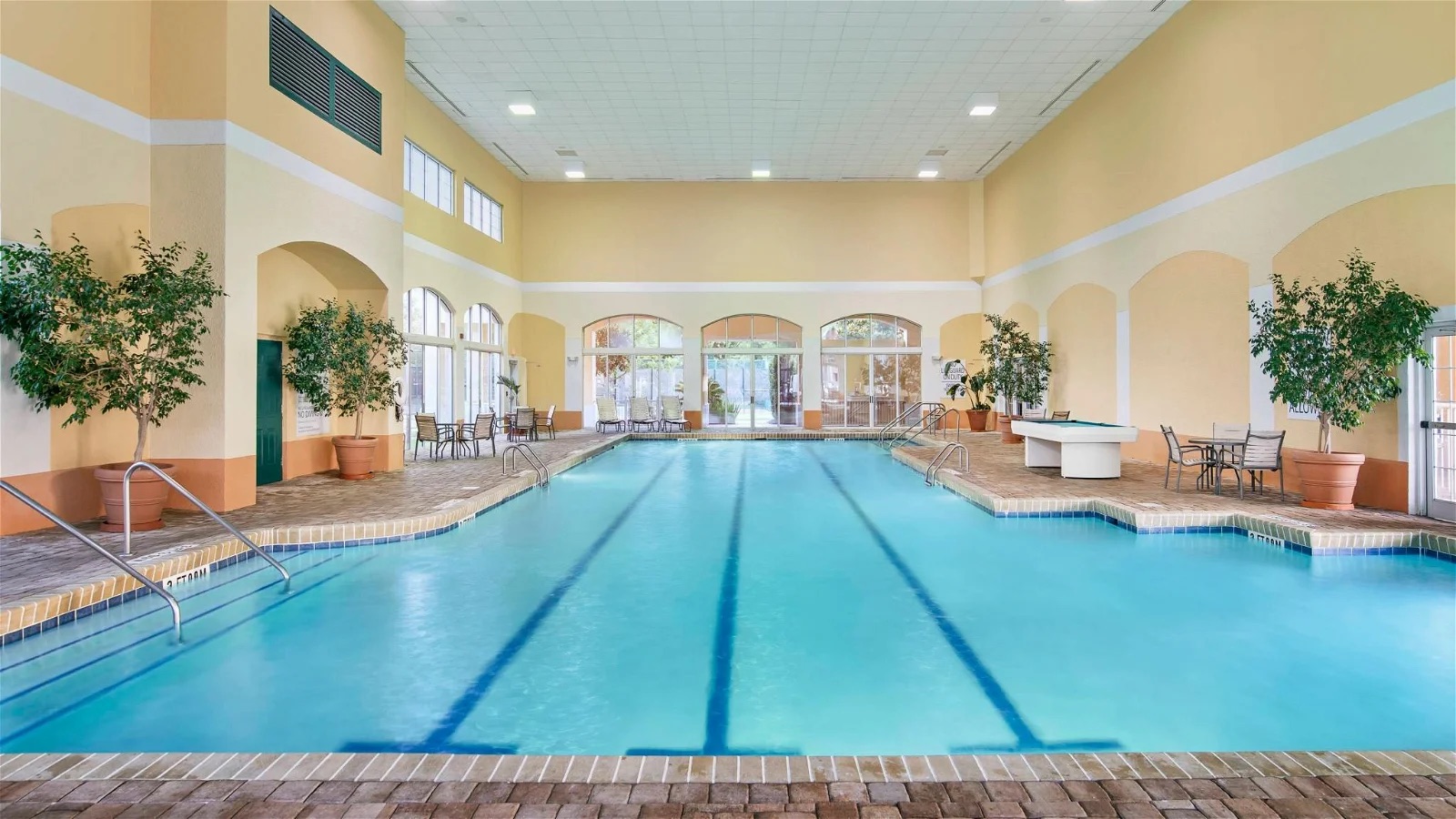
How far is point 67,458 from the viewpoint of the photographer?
20.7ft

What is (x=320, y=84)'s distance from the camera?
8484mm

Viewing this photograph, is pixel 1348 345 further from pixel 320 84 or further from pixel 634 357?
pixel 634 357

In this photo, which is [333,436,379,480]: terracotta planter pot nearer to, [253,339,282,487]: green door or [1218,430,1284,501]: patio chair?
[253,339,282,487]: green door

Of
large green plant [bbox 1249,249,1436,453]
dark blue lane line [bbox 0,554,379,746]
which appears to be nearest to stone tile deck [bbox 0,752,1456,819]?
dark blue lane line [bbox 0,554,379,746]

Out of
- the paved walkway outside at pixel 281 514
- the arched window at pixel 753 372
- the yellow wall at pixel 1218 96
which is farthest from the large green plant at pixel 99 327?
the arched window at pixel 753 372

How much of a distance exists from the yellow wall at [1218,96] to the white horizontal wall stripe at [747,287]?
3647mm

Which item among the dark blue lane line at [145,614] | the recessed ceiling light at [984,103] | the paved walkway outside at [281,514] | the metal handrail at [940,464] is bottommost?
the dark blue lane line at [145,614]

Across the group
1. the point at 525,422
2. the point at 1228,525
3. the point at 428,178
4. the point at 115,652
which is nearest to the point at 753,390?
the point at 525,422

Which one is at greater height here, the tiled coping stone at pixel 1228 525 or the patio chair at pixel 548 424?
the patio chair at pixel 548 424

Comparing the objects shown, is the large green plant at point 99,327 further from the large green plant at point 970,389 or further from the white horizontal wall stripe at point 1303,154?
the large green plant at point 970,389

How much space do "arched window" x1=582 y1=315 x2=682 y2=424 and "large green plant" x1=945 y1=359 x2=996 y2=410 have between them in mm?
6550

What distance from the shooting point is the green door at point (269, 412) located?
8.75m

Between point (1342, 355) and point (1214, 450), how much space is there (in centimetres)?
187

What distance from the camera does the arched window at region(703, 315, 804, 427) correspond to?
1931 cm
